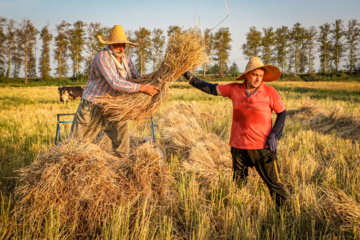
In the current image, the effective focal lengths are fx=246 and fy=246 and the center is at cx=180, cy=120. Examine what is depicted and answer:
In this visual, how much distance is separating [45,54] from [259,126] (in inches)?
1658

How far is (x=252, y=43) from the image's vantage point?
40438 millimetres

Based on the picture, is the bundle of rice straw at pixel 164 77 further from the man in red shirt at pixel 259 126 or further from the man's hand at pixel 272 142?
the man's hand at pixel 272 142

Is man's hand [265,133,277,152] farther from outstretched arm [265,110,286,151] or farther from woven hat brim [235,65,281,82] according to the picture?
woven hat brim [235,65,281,82]

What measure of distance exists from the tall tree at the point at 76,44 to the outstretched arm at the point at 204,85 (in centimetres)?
3559

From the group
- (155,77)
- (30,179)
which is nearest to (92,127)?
(155,77)

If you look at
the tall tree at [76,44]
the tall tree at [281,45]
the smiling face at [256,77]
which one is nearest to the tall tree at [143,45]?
the tall tree at [76,44]

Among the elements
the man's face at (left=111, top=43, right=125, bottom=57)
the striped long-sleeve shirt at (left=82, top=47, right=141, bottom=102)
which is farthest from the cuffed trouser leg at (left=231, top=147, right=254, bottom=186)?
the man's face at (left=111, top=43, right=125, bottom=57)

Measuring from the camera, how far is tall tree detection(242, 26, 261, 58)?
40156mm

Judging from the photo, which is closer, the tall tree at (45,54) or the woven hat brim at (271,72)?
the woven hat brim at (271,72)

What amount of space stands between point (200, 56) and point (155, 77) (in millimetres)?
579

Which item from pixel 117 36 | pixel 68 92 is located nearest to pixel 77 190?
pixel 117 36

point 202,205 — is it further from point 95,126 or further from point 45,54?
point 45,54

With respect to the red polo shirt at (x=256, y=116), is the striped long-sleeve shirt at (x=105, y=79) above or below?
above

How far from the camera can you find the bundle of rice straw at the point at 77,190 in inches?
75.8
